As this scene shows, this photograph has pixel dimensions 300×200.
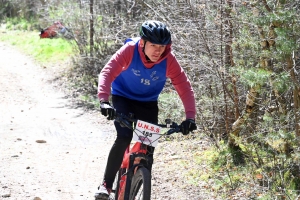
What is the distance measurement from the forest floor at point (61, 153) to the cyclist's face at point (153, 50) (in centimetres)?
244

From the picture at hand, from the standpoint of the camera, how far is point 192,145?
8227 mm

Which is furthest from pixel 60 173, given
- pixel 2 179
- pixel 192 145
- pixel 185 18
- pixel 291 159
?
pixel 291 159

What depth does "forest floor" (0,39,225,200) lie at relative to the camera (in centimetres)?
639

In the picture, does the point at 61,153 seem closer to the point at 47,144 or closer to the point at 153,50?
the point at 47,144

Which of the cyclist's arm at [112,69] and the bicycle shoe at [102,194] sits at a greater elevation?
the cyclist's arm at [112,69]

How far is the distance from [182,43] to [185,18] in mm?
361

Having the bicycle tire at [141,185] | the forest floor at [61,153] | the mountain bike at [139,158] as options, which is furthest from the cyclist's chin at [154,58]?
the forest floor at [61,153]

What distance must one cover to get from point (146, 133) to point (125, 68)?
668 millimetres

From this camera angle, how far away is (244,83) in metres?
5.33

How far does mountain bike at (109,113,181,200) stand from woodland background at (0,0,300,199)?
1153 millimetres

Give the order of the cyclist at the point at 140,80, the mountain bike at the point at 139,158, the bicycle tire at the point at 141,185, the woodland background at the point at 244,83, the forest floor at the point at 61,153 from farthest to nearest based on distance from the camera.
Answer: the forest floor at the point at 61,153
the woodland background at the point at 244,83
the cyclist at the point at 140,80
the mountain bike at the point at 139,158
the bicycle tire at the point at 141,185

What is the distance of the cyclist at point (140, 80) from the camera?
14.1ft

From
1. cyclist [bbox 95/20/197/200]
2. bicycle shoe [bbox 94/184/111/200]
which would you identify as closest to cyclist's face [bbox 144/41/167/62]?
cyclist [bbox 95/20/197/200]

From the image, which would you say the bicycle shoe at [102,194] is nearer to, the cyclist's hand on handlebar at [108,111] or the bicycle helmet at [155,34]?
the cyclist's hand on handlebar at [108,111]
